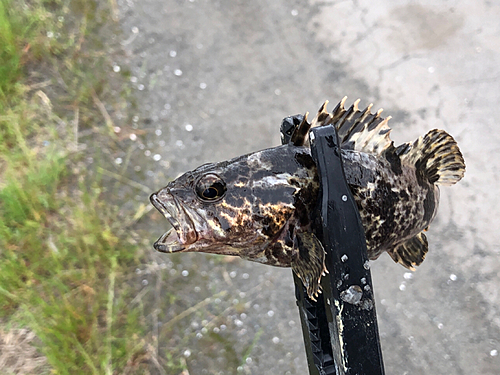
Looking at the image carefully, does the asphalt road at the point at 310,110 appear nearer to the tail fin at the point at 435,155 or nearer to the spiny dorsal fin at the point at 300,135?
the tail fin at the point at 435,155

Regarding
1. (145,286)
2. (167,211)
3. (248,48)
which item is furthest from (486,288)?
(248,48)

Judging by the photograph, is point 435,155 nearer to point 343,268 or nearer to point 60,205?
point 343,268

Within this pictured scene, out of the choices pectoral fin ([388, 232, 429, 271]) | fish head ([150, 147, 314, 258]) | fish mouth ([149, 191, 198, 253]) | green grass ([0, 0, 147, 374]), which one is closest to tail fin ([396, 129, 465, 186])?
pectoral fin ([388, 232, 429, 271])

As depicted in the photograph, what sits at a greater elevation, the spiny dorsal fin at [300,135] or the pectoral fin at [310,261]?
the spiny dorsal fin at [300,135]

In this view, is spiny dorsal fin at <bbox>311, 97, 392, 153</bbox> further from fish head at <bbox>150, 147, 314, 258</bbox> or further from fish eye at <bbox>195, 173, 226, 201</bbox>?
fish eye at <bbox>195, 173, 226, 201</bbox>

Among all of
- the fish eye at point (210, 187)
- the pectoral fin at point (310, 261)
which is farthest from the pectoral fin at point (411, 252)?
the fish eye at point (210, 187)

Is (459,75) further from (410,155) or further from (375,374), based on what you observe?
(375,374)
